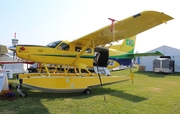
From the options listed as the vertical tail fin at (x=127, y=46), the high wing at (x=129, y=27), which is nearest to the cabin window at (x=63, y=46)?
the high wing at (x=129, y=27)

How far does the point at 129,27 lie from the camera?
272 inches

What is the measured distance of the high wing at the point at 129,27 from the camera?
224 inches

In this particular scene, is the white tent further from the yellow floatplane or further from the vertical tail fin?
the yellow floatplane

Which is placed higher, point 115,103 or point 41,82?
point 41,82

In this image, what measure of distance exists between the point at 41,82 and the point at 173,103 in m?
4.96

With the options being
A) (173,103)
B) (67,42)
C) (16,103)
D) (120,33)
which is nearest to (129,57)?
(120,33)

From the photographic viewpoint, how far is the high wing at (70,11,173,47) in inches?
224

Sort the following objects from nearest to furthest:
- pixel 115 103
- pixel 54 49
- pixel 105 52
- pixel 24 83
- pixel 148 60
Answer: pixel 115 103, pixel 24 83, pixel 54 49, pixel 105 52, pixel 148 60

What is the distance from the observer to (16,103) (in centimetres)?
556

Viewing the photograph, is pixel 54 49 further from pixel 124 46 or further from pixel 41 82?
pixel 124 46

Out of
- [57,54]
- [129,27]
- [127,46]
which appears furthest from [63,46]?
[127,46]

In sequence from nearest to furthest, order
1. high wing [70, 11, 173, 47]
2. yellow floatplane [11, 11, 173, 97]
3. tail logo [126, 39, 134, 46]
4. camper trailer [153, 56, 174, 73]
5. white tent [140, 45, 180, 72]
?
Result: 1. high wing [70, 11, 173, 47]
2. yellow floatplane [11, 11, 173, 97]
3. tail logo [126, 39, 134, 46]
4. camper trailer [153, 56, 174, 73]
5. white tent [140, 45, 180, 72]

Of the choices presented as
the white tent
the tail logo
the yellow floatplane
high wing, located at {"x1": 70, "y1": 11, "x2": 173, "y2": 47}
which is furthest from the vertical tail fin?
the white tent

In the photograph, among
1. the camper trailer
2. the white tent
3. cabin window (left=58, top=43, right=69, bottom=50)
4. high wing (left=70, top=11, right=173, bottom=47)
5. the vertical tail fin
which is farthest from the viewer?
the white tent
